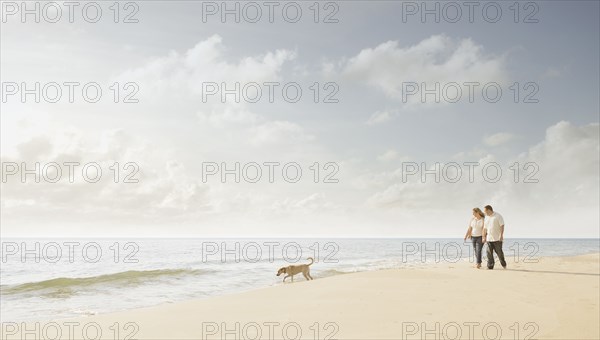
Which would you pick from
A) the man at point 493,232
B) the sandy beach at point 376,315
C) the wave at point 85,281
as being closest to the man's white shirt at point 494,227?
the man at point 493,232

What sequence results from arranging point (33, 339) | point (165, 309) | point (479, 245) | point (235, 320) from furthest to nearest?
1. point (479, 245)
2. point (165, 309)
3. point (235, 320)
4. point (33, 339)

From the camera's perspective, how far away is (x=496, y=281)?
11.4 meters

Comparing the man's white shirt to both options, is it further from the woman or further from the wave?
the wave

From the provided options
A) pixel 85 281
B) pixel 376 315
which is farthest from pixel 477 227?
pixel 85 281

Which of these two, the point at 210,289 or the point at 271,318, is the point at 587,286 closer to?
the point at 271,318

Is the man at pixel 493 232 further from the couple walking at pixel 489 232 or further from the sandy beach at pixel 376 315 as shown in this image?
the sandy beach at pixel 376 315

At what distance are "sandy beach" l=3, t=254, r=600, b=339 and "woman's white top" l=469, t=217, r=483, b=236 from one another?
5235 millimetres

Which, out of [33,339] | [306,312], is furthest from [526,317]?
[33,339]

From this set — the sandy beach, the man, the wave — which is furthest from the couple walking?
the wave

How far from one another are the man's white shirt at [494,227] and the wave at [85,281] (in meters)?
15.1

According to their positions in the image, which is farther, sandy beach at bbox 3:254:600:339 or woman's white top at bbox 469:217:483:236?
woman's white top at bbox 469:217:483:236

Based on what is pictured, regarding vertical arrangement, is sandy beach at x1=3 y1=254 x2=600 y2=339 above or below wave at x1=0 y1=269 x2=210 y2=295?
above

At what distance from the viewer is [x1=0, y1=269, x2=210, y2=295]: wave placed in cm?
1752

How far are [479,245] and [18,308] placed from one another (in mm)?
16428
